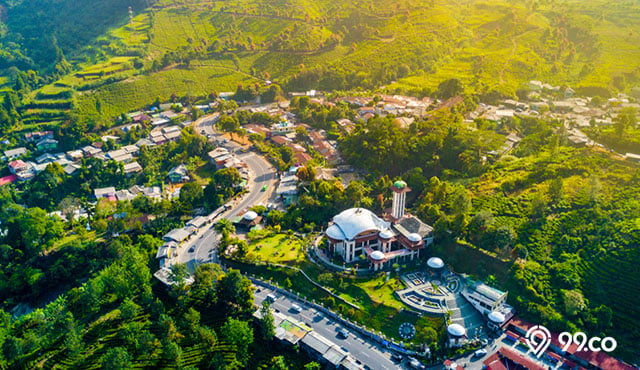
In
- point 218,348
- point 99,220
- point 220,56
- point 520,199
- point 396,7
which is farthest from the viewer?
point 396,7

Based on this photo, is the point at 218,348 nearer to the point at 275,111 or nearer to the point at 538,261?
the point at 538,261

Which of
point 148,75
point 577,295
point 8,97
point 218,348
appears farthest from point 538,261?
point 8,97

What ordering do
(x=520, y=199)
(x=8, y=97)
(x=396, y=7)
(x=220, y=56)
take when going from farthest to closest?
1. (x=396, y=7)
2. (x=220, y=56)
3. (x=8, y=97)
4. (x=520, y=199)

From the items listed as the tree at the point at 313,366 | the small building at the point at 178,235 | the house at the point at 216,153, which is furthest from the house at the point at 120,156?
the tree at the point at 313,366

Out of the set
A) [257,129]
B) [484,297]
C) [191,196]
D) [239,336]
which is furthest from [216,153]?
[484,297]

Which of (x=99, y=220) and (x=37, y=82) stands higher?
(x=37, y=82)

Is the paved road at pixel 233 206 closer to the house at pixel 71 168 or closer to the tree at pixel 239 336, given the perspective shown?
the tree at pixel 239 336

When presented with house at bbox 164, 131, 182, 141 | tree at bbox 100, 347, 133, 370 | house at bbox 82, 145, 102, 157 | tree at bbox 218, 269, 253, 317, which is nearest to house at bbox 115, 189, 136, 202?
house at bbox 82, 145, 102, 157

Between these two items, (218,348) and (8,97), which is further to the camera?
(8,97)

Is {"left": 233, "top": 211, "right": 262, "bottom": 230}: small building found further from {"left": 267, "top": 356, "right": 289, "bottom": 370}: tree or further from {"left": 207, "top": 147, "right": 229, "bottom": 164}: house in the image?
{"left": 207, "top": 147, "right": 229, "bottom": 164}: house
